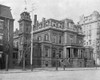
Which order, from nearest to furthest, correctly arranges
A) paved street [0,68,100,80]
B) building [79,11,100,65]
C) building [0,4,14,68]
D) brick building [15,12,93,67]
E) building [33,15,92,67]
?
paved street [0,68,100,80], building [0,4,14,68], brick building [15,12,93,67], building [33,15,92,67], building [79,11,100,65]

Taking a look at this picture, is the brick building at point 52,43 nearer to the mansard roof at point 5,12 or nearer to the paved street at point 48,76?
the mansard roof at point 5,12

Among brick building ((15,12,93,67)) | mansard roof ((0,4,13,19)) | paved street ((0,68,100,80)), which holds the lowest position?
paved street ((0,68,100,80))

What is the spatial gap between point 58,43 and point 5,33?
2260 cm

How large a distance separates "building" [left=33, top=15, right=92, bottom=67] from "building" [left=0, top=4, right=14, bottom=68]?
1336 centimetres

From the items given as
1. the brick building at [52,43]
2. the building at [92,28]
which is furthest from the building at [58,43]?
the building at [92,28]

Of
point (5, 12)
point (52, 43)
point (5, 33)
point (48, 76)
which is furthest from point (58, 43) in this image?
point (48, 76)

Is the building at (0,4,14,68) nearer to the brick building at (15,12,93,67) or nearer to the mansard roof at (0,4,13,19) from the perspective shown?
the mansard roof at (0,4,13,19)

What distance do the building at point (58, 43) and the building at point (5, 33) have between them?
43.8 ft

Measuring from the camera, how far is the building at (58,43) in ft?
177

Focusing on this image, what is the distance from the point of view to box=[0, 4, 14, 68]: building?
A: 3912 centimetres

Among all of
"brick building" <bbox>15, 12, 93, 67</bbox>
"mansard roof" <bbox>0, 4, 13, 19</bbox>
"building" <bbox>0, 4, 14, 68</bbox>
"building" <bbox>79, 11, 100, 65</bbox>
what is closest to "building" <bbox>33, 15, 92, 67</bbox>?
"brick building" <bbox>15, 12, 93, 67</bbox>

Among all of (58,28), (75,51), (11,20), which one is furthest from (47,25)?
(11,20)

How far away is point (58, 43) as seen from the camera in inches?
2314

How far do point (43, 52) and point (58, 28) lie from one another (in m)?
10.7
